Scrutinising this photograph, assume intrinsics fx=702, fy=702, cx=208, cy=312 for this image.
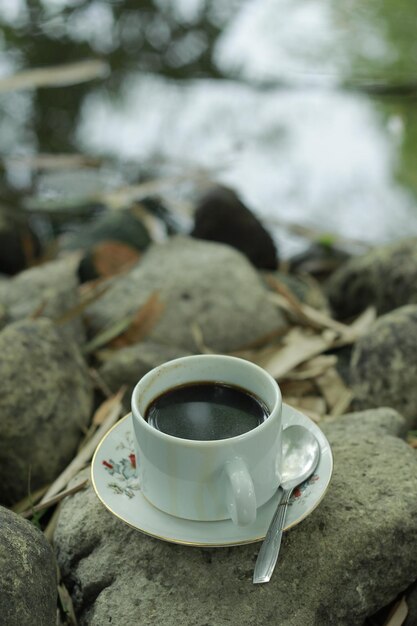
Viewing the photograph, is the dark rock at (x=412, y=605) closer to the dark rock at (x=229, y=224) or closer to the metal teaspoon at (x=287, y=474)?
the metal teaspoon at (x=287, y=474)

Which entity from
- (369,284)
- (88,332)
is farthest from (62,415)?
(369,284)

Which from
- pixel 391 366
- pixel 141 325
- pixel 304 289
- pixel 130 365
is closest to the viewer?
pixel 391 366

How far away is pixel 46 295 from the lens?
1818 mm

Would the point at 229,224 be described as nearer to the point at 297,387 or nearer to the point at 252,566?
the point at 297,387

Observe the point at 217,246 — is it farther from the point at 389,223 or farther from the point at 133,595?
the point at 133,595

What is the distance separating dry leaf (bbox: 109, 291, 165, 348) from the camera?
6.10ft

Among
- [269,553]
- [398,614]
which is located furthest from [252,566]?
[398,614]

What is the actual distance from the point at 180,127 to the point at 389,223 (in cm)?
108

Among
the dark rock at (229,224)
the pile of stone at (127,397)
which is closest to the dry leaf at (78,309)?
the pile of stone at (127,397)

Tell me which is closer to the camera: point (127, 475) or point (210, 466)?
point (210, 466)

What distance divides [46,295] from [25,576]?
3.18ft

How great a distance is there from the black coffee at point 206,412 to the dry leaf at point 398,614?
1.29 feet

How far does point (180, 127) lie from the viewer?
3102mm

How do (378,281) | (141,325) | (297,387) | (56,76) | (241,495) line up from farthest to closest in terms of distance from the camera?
(56,76) → (378,281) → (141,325) → (297,387) → (241,495)
